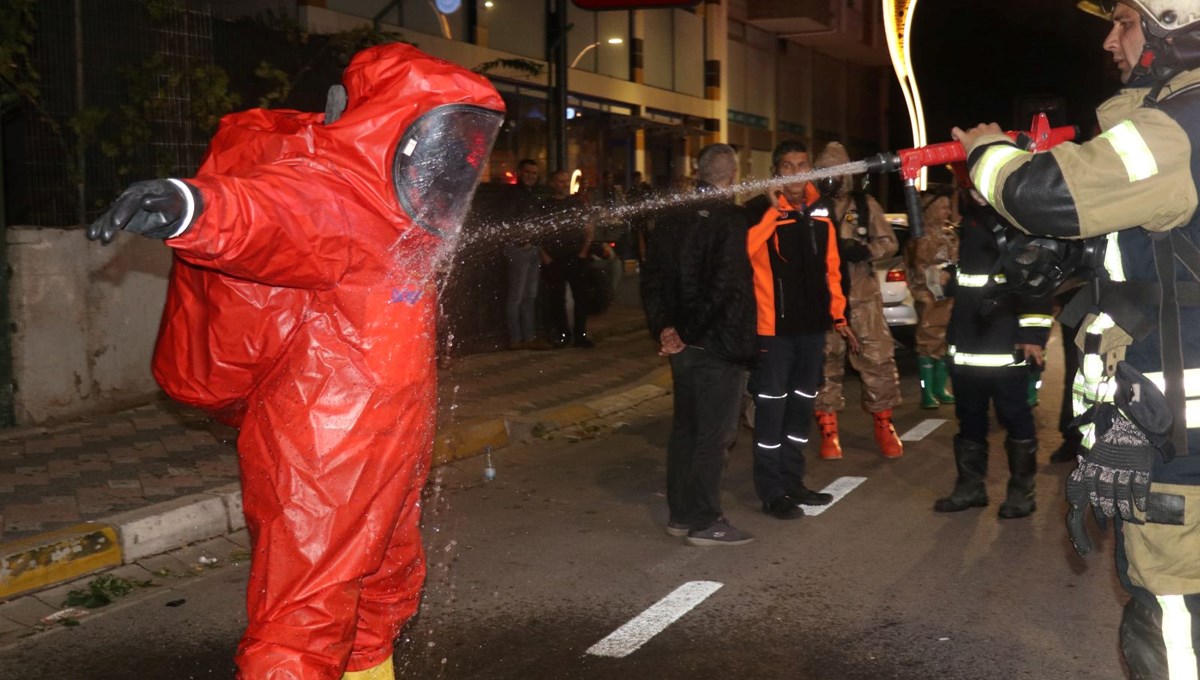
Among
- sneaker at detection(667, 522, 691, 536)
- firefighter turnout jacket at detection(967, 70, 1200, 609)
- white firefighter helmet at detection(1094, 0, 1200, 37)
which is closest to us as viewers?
firefighter turnout jacket at detection(967, 70, 1200, 609)

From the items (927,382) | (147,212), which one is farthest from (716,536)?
(927,382)

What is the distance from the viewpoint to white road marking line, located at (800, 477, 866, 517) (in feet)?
22.1

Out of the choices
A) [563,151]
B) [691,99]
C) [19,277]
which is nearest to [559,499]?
[19,277]

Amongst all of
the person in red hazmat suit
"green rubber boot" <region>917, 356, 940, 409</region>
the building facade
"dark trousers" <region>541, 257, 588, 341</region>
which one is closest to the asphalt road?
the person in red hazmat suit

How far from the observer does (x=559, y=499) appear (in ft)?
23.3

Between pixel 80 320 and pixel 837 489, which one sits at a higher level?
pixel 80 320

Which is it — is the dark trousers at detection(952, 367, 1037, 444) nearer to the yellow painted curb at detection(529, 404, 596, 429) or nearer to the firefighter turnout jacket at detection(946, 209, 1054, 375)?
the firefighter turnout jacket at detection(946, 209, 1054, 375)

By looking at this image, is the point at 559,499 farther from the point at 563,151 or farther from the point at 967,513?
the point at 563,151

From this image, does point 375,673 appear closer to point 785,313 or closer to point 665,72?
point 785,313

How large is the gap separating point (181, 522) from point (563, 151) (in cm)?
818

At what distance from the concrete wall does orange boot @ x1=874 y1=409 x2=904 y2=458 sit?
549cm

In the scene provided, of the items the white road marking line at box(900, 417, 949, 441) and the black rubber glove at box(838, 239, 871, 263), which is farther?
the white road marking line at box(900, 417, 949, 441)

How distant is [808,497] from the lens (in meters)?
6.82

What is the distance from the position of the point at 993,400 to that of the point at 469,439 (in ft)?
11.9
